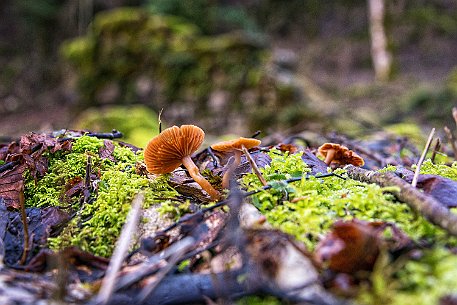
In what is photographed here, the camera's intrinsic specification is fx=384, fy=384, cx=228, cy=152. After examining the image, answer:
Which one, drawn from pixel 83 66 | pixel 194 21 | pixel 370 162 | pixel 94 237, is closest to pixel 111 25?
pixel 83 66

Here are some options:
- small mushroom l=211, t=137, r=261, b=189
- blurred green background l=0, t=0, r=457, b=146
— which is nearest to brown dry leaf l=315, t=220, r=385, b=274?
small mushroom l=211, t=137, r=261, b=189

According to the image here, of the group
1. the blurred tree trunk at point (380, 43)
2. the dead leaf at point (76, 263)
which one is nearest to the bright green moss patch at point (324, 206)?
the dead leaf at point (76, 263)

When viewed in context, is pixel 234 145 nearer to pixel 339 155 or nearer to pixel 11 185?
pixel 339 155

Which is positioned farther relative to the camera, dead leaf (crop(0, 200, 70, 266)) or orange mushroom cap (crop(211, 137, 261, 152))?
orange mushroom cap (crop(211, 137, 261, 152))

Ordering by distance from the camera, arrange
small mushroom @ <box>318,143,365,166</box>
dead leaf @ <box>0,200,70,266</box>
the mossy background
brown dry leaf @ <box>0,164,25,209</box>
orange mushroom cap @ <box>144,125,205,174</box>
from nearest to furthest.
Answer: the mossy background < dead leaf @ <box>0,200,70,266</box> < orange mushroom cap @ <box>144,125,205,174</box> < brown dry leaf @ <box>0,164,25,209</box> < small mushroom @ <box>318,143,365,166</box>

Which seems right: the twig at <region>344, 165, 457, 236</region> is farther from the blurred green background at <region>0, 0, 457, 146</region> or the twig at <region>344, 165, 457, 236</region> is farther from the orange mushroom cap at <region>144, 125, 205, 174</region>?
the blurred green background at <region>0, 0, 457, 146</region>

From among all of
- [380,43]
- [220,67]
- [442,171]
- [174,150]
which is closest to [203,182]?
[174,150]
